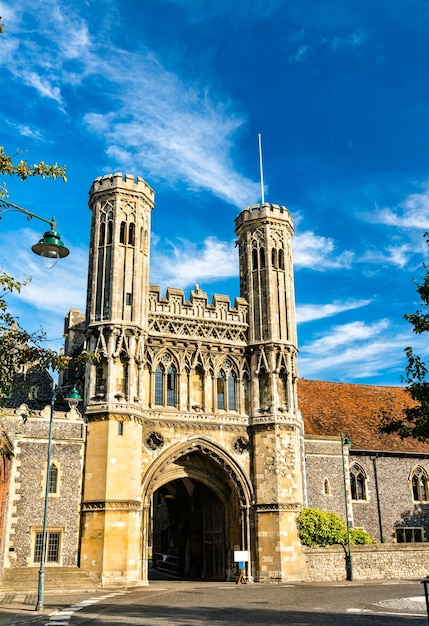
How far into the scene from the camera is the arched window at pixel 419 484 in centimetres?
3562

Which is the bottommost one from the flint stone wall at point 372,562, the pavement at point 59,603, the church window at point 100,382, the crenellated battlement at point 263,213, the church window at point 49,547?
the pavement at point 59,603

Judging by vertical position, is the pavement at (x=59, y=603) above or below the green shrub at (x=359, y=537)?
below

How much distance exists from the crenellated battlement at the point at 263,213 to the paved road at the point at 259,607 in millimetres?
17730

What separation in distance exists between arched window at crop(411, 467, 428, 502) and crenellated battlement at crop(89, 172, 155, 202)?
71.8 ft

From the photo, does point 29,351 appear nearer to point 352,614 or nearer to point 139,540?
point 352,614

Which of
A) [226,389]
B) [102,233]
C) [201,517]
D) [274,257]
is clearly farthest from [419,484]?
[102,233]

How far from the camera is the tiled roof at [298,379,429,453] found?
35656 mm

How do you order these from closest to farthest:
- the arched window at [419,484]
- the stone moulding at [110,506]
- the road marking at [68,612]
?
the road marking at [68,612] → the stone moulding at [110,506] → the arched window at [419,484]

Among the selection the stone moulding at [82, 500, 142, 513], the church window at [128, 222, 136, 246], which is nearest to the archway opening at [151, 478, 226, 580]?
the stone moulding at [82, 500, 142, 513]

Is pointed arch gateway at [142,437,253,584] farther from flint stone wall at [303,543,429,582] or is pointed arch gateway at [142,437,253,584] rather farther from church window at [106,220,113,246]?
church window at [106,220,113,246]

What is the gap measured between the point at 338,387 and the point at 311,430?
6.79 metres

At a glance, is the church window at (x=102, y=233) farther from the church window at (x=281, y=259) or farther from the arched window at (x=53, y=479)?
the arched window at (x=53, y=479)

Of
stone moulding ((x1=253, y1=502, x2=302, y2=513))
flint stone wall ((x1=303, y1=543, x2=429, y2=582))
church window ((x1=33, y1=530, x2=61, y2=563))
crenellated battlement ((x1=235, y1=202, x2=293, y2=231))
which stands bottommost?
flint stone wall ((x1=303, y1=543, x2=429, y2=582))

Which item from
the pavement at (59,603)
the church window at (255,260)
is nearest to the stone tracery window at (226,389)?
the church window at (255,260)
